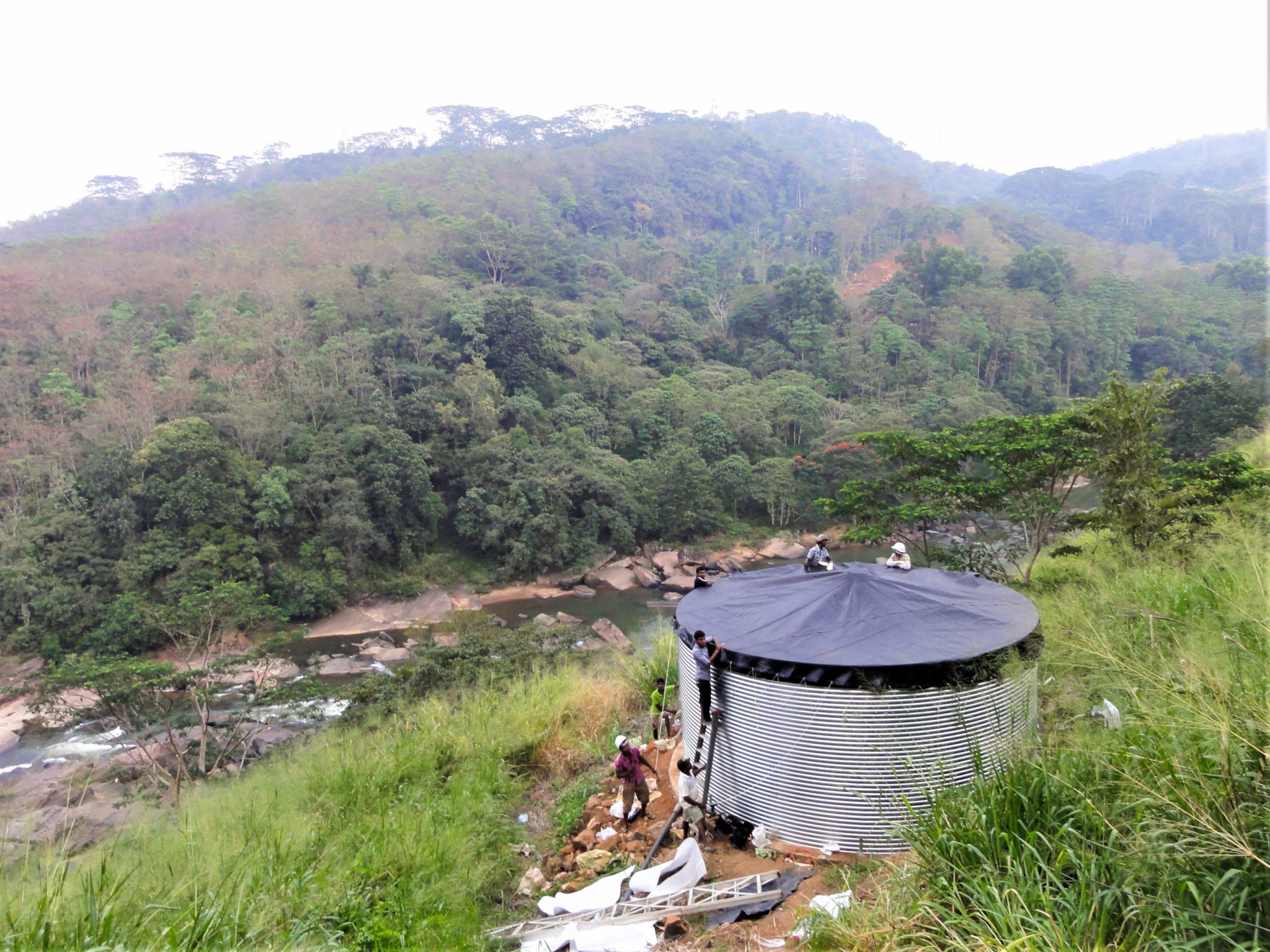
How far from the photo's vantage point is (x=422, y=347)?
100 ft

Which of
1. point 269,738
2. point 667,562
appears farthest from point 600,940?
point 667,562

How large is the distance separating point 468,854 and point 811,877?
2.38 m

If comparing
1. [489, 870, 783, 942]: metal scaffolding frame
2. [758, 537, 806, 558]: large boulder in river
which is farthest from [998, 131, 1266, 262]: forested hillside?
[489, 870, 783, 942]: metal scaffolding frame

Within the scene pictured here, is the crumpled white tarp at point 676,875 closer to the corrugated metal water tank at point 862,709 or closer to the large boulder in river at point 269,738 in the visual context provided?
the corrugated metal water tank at point 862,709

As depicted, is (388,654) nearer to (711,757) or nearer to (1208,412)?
(711,757)

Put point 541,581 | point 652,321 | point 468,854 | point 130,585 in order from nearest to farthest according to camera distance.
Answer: point 468,854 → point 130,585 → point 541,581 → point 652,321

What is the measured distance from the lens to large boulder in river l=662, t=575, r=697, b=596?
24.7 metres

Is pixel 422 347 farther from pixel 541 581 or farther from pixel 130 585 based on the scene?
pixel 130 585

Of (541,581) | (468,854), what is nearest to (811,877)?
(468,854)

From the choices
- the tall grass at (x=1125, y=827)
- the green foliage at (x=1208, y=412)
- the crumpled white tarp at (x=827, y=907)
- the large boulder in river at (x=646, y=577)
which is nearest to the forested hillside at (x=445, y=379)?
the green foliage at (x=1208, y=412)

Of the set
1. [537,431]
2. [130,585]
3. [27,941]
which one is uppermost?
[27,941]

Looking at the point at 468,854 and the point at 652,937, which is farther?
the point at 468,854

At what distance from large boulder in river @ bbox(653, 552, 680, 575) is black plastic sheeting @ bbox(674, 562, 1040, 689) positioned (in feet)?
64.0

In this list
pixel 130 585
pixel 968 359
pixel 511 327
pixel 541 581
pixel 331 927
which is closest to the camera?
pixel 331 927
